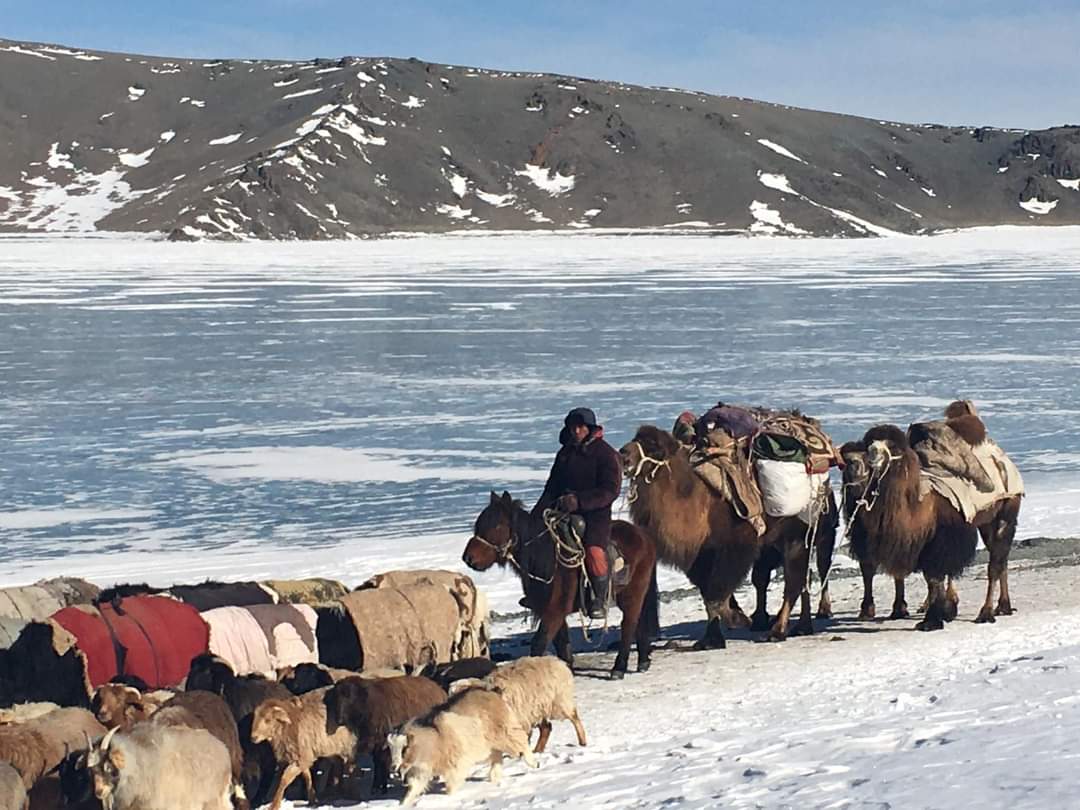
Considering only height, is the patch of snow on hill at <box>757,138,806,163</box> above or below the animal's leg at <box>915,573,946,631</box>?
above

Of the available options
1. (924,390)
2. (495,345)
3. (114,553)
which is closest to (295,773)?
(114,553)

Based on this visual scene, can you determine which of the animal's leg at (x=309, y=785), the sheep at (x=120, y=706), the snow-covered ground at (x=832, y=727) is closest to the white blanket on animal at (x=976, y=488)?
the snow-covered ground at (x=832, y=727)

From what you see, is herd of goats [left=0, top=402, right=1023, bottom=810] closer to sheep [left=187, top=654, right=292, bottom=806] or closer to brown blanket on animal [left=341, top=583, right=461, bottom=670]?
sheep [left=187, top=654, right=292, bottom=806]

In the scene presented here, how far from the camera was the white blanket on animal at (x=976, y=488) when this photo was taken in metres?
10.3

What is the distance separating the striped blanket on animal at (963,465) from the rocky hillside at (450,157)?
101m

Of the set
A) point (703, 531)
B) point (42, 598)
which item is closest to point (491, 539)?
point (703, 531)

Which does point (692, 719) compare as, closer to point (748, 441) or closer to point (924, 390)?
point (748, 441)

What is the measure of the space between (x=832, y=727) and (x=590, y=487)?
219 cm

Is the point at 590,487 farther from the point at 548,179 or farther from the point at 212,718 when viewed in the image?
the point at 548,179

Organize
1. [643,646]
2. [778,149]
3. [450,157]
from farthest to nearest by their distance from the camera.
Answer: [778,149] < [450,157] < [643,646]

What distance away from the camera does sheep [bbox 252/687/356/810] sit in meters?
6.52

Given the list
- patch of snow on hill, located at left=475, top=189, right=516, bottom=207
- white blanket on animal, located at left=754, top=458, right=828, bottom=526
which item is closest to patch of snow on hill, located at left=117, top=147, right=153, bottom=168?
patch of snow on hill, located at left=475, top=189, right=516, bottom=207

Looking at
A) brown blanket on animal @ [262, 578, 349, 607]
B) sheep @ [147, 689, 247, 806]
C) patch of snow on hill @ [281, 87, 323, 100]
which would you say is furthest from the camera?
patch of snow on hill @ [281, 87, 323, 100]

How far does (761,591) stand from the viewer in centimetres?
1066
